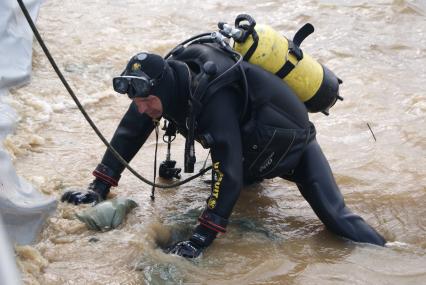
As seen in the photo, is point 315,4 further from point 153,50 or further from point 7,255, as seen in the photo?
point 7,255

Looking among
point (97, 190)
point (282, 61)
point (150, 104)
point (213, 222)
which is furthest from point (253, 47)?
point (97, 190)

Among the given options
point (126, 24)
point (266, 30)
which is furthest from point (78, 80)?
point (266, 30)

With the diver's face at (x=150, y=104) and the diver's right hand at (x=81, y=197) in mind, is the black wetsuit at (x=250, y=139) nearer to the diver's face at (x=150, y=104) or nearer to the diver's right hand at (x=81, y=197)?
the diver's face at (x=150, y=104)

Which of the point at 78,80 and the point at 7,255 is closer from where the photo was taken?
the point at 7,255

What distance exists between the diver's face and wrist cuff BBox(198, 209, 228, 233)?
2.01ft

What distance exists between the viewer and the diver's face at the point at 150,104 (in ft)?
10.6

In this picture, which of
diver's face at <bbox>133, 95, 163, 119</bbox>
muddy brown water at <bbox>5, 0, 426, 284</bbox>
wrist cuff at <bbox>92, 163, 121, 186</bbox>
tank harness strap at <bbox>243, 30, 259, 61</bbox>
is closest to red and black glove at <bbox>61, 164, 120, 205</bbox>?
wrist cuff at <bbox>92, 163, 121, 186</bbox>

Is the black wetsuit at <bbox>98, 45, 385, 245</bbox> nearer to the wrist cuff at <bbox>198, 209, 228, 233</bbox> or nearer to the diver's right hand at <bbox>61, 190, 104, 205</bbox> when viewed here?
the wrist cuff at <bbox>198, 209, 228, 233</bbox>

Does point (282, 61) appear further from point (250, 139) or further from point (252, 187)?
point (252, 187)

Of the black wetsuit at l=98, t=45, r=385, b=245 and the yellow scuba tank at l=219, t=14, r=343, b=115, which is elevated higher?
the yellow scuba tank at l=219, t=14, r=343, b=115

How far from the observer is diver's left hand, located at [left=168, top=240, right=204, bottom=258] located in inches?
128

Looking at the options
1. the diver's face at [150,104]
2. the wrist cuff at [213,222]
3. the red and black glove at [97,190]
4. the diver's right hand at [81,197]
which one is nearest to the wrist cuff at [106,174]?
the red and black glove at [97,190]

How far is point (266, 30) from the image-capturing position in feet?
11.5

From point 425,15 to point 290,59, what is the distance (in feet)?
20.5
